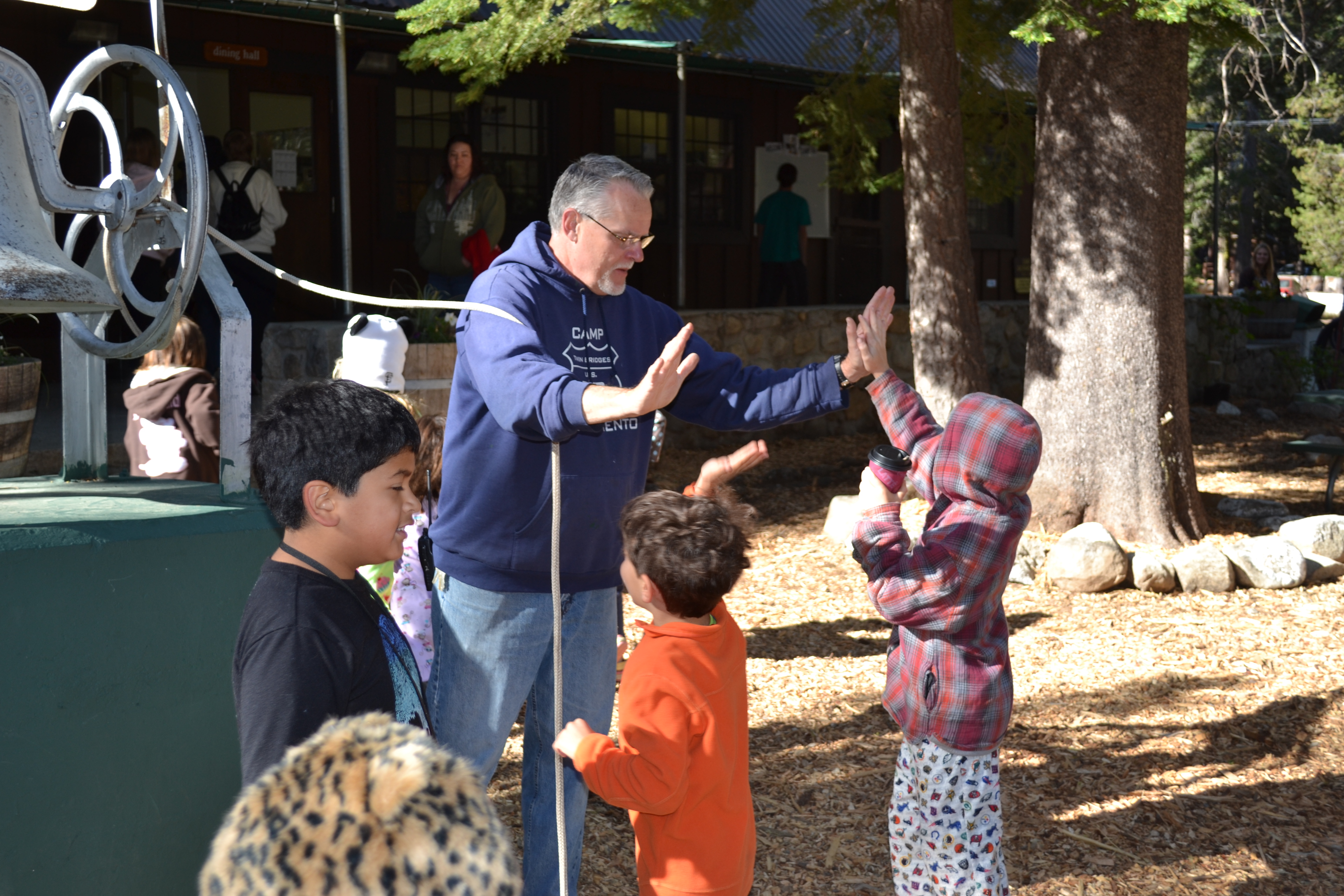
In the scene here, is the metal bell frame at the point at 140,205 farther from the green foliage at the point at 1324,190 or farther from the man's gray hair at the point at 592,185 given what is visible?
the green foliage at the point at 1324,190

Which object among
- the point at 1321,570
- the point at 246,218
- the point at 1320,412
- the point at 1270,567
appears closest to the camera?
the point at 1270,567

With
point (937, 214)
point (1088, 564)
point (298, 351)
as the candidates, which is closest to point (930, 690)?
point (1088, 564)

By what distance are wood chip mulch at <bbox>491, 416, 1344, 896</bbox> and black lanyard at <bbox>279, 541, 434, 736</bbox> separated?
1.64m

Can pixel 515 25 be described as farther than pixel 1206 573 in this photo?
Yes

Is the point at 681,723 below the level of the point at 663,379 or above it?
below

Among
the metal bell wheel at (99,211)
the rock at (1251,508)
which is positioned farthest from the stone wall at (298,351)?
the rock at (1251,508)

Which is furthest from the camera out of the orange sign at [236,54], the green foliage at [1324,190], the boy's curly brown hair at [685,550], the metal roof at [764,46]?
the green foliage at [1324,190]

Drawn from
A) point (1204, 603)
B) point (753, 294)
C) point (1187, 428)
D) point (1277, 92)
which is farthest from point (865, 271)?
point (1277, 92)

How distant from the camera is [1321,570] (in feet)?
21.5

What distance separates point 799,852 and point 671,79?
34.7 feet

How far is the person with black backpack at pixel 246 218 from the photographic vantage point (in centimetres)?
852

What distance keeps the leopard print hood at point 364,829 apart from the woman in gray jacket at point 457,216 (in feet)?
24.6

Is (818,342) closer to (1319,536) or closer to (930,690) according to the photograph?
(1319,536)

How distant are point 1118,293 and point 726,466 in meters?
5.01
